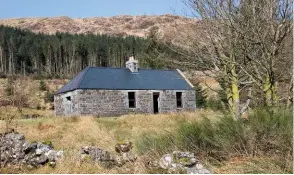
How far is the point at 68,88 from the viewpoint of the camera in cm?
3048

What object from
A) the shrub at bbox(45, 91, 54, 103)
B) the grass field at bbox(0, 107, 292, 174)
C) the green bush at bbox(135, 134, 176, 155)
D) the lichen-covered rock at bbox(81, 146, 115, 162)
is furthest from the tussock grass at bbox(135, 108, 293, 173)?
the shrub at bbox(45, 91, 54, 103)

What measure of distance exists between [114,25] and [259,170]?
132m

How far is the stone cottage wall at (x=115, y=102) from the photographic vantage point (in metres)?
28.3

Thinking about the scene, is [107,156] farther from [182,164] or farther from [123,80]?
[123,80]

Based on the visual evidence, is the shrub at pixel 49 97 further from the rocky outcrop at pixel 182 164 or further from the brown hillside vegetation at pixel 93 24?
the brown hillside vegetation at pixel 93 24

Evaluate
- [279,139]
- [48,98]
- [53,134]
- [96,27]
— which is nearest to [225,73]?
[279,139]

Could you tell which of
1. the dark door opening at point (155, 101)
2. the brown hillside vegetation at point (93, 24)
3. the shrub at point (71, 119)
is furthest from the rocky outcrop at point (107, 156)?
the brown hillside vegetation at point (93, 24)

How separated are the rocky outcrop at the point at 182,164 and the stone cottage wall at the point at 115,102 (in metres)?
22.5

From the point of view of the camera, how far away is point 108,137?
1634 centimetres

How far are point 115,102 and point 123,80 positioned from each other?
229 centimetres

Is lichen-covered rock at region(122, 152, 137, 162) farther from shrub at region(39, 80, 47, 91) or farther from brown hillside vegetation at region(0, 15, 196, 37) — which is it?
brown hillside vegetation at region(0, 15, 196, 37)

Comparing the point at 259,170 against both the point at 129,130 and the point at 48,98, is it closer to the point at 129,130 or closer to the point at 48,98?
the point at 129,130

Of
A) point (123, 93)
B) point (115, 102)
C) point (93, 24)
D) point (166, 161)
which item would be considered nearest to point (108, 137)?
point (166, 161)

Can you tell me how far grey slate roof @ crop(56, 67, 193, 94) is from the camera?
29156 millimetres
